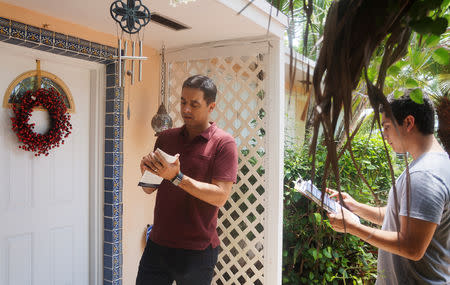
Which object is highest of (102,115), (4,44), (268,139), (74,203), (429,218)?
(4,44)

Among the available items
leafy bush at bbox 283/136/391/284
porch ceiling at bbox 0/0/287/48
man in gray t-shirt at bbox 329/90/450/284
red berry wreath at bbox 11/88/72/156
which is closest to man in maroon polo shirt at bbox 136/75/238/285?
porch ceiling at bbox 0/0/287/48

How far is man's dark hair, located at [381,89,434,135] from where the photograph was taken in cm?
130

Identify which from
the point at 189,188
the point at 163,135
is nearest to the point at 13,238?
the point at 163,135

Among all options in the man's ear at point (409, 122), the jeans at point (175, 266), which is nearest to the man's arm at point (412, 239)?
the man's ear at point (409, 122)

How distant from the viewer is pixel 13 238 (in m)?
2.50

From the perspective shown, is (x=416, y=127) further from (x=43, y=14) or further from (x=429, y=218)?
(x=43, y=14)

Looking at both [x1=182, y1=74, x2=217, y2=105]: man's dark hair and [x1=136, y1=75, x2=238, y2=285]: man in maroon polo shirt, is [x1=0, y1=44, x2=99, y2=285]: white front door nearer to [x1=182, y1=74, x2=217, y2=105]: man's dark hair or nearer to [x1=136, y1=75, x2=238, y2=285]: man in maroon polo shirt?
[x1=136, y1=75, x2=238, y2=285]: man in maroon polo shirt

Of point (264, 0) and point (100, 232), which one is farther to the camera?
point (100, 232)

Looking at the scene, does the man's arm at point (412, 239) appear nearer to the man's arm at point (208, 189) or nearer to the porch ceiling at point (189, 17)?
the man's arm at point (208, 189)

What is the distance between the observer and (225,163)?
6.40ft

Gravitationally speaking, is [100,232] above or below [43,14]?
below

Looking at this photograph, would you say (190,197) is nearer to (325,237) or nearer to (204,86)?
(204,86)

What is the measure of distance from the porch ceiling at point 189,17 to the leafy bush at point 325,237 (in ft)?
4.42

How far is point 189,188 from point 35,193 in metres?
1.46
